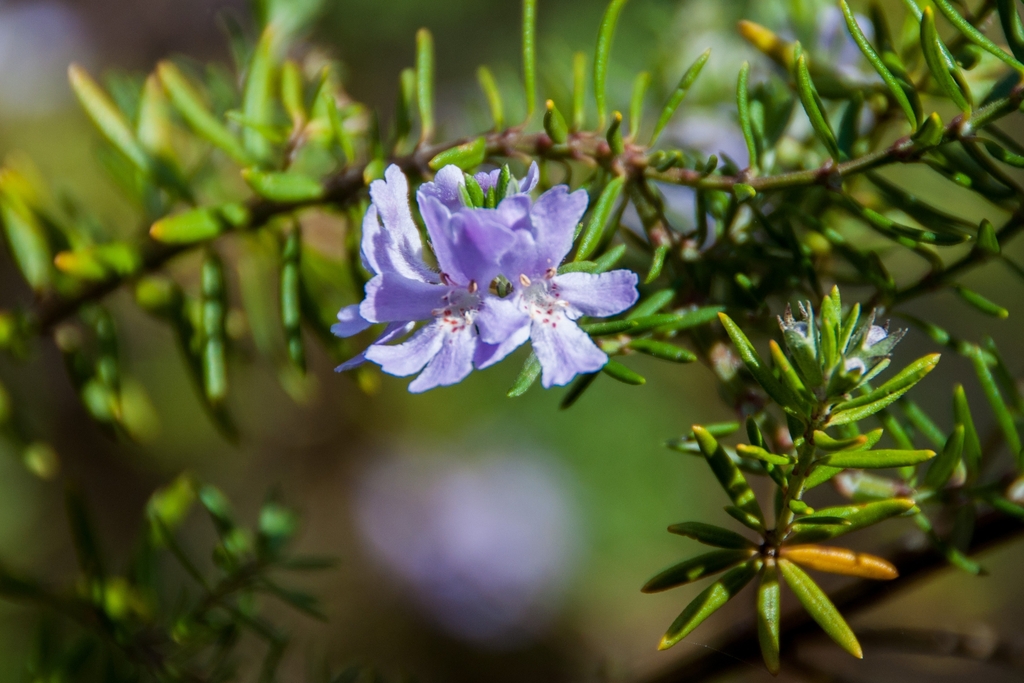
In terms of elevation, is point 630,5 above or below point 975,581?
above

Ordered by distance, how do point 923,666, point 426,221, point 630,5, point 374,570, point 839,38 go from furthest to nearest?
point 374,570
point 923,666
point 630,5
point 839,38
point 426,221

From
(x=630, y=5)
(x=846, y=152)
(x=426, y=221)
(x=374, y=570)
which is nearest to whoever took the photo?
(x=426, y=221)

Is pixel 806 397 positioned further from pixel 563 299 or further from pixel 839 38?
pixel 839 38

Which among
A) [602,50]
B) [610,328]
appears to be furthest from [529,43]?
[610,328]

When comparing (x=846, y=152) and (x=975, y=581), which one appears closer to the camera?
(x=846, y=152)

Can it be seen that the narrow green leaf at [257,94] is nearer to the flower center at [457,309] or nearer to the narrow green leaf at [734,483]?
the flower center at [457,309]

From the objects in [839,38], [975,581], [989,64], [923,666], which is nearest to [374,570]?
[923,666]

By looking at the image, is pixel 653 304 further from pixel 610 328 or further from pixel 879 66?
pixel 879 66
